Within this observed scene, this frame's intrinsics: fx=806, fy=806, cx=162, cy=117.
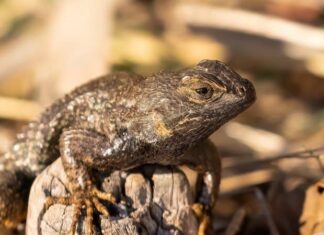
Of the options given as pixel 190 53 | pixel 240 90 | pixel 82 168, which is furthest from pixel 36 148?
pixel 190 53

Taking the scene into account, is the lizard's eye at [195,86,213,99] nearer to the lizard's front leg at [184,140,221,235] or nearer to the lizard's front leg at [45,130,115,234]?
the lizard's front leg at [184,140,221,235]

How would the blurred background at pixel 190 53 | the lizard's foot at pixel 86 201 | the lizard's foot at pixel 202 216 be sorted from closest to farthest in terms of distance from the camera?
1. the lizard's foot at pixel 86 201
2. the lizard's foot at pixel 202 216
3. the blurred background at pixel 190 53

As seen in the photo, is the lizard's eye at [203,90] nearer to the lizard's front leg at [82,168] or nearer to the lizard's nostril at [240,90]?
the lizard's nostril at [240,90]

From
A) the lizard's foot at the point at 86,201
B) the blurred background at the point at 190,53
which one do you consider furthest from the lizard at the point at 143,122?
the blurred background at the point at 190,53

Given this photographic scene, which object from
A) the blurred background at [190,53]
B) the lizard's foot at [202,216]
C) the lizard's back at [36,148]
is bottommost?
the lizard's foot at [202,216]

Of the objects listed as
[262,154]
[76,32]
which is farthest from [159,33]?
[262,154]

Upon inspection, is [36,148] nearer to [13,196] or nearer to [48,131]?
[48,131]

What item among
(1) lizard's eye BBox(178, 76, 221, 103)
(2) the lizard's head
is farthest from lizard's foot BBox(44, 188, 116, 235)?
(1) lizard's eye BBox(178, 76, 221, 103)
